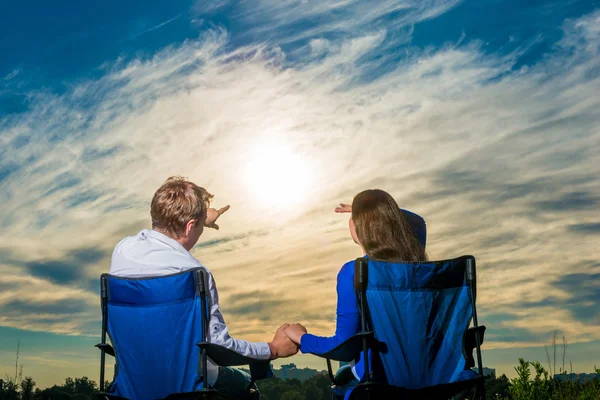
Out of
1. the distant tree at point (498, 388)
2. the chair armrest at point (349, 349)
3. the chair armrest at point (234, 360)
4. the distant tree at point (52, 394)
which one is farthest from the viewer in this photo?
the distant tree at point (52, 394)

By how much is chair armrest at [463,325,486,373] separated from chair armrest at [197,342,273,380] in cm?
102

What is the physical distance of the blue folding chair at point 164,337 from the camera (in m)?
3.15

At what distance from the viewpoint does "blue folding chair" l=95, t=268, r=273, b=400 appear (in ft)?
10.3

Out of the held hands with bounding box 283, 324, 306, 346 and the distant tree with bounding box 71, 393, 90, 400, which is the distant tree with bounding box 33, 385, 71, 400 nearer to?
the distant tree with bounding box 71, 393, 90, 400

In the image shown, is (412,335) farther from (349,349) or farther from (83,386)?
(83,386)

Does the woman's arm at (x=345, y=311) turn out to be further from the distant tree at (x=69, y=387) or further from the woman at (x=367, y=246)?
the distant tree at (x=69, y=387)

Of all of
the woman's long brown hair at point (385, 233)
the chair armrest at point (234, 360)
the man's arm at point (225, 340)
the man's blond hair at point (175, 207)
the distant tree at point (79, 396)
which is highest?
the man's blond hair at point (175, 207)

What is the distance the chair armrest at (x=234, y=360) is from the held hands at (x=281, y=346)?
64 millimetres

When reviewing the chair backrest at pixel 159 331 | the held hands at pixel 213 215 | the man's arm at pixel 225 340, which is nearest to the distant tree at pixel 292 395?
the held hands at pixel 213 215

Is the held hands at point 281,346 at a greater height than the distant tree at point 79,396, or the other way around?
the held hands at point 281,346

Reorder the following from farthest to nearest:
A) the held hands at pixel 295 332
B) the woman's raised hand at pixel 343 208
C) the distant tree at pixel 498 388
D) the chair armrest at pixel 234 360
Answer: the distant tree at pixel 498 388 < the woman's raised hand at pixel 343 208 < the held hands at pixel 295 332 < the chair armrest at pixel 234 360

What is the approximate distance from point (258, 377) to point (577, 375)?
402cm

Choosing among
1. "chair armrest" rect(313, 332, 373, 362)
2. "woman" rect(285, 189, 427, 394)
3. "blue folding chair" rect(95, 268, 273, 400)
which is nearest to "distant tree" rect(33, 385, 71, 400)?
"blue folding chair" rect(95, 268, 273, 400)

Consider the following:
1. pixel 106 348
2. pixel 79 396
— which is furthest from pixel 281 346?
pixel 79 396
